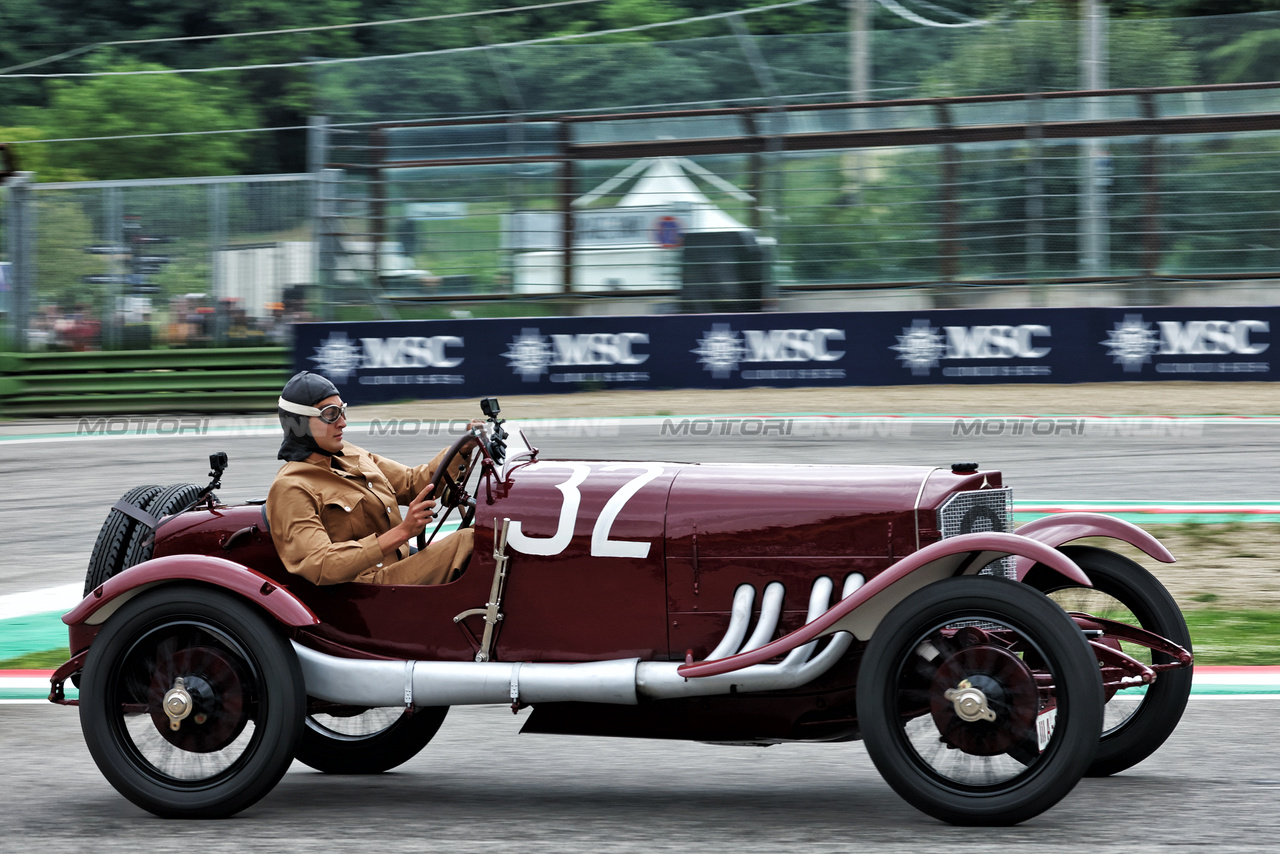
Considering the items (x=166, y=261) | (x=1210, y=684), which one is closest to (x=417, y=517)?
(x=1210, y=684)

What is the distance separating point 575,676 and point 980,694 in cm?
115

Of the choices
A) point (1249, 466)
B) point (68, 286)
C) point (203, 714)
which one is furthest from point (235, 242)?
point (203, 714)

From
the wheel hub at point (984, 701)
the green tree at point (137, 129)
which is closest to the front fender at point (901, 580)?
the wheel hub at point (984, 701)

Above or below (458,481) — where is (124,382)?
above

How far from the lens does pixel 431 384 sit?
57.9ft

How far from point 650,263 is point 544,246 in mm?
1414

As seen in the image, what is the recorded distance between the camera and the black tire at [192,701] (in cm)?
454

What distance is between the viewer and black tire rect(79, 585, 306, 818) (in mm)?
4543

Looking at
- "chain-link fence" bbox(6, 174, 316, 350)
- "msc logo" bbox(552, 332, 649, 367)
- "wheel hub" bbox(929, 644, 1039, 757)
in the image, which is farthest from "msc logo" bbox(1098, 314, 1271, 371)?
"wheel hub" bbox(929, 644, 1039, 757)

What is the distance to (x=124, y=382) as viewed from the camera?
1892cm

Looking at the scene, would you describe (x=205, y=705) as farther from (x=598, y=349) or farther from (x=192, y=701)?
(x=598, y=349)

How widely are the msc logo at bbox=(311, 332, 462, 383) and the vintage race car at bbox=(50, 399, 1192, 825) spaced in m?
12.9

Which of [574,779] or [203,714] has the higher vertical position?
[203,714]

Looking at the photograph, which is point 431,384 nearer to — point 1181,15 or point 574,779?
point 574,779
